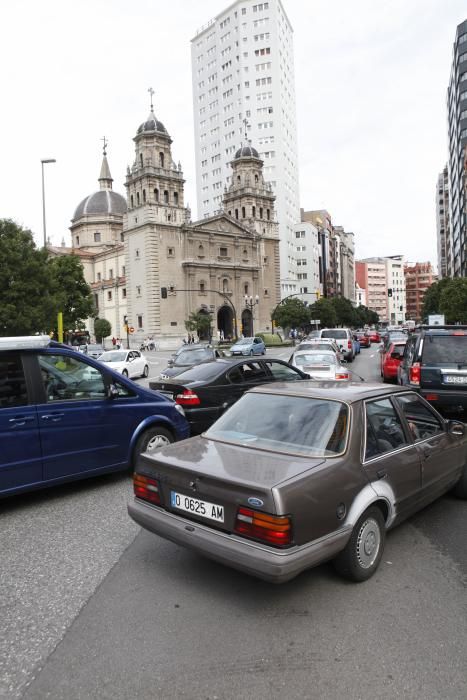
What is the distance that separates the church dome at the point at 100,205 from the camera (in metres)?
93.1

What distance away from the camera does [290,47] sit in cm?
10275

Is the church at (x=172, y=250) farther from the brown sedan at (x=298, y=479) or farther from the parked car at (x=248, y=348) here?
the brown sedan at (x=298, y=479)

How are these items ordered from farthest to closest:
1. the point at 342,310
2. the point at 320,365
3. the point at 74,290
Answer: the point at 342,310, the point at 74,290, the point at 320,365

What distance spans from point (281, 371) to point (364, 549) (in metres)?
6.75

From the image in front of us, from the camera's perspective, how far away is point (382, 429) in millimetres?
4402

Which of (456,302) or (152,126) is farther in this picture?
(152,126)

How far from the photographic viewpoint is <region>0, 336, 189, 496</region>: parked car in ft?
17.6

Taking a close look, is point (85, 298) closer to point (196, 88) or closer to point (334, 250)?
A: point (196, 88)

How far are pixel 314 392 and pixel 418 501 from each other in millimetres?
1359

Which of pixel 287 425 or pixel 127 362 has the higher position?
pixel 287 425

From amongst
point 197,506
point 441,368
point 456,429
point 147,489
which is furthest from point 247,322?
point 197,506

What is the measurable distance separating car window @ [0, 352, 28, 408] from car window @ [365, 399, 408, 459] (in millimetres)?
3568

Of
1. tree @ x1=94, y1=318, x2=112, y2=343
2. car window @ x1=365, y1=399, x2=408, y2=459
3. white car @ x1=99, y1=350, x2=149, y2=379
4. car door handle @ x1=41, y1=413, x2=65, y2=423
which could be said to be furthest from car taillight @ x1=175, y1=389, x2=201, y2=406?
tree @ x1=94, y1=318, x2=112, y2=343

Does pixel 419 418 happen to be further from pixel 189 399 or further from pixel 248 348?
pixel 248 348
